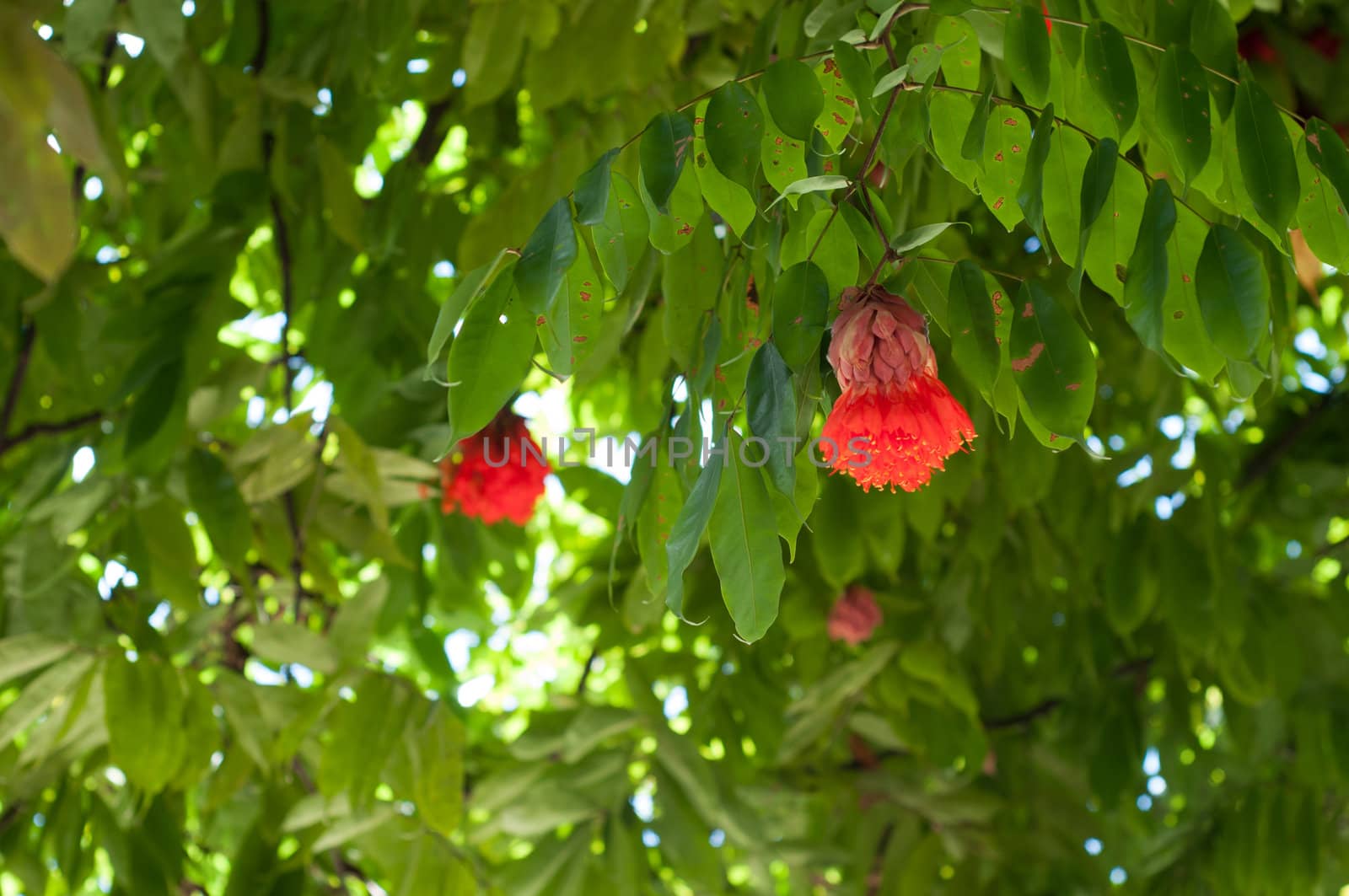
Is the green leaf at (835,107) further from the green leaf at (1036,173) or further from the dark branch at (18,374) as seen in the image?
the dark branch at (18,374)

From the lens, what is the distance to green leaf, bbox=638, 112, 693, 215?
2.30ft

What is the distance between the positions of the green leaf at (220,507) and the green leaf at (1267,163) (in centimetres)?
112

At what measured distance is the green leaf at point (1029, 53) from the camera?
72cm

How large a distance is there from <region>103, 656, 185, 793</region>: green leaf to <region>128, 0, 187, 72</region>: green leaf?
64 cm

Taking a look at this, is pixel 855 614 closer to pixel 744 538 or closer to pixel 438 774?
pixel 438 774

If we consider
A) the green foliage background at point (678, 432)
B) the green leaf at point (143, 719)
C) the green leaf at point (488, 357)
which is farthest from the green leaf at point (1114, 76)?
the green leaf at point (143, 719)

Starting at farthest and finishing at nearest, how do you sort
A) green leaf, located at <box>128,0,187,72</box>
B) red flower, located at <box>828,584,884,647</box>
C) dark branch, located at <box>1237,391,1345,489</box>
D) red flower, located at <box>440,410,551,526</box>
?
1. dark branch, located at <box>1237,391,1345,489</box>
2. red flower, located at <box>828,584,884,647</box>
3. red flower, located at <box>440,410,551,526</box>
4. green leaf, located at <box>128,0,187,72</box>

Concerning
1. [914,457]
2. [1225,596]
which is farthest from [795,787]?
[914,457]

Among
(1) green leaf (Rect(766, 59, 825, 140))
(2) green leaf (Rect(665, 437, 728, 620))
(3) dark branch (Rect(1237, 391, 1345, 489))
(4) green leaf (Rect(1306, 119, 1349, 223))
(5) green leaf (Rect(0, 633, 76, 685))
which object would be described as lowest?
(3) dark branch (Rect(1237, 391, 1345, 489))

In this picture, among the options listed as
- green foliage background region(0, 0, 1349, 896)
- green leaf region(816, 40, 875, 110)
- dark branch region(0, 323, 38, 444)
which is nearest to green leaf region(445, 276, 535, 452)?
green foliage background region(0, 0, 1349, 896)

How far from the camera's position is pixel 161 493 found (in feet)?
4.93

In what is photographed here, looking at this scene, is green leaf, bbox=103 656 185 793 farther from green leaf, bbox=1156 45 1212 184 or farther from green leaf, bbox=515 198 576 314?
green leaf, bbox=1156 45 1212 184

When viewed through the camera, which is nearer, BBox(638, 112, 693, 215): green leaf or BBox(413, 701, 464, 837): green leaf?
BBox(638, 112, 693, 215): green leaf

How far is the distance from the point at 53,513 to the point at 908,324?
46.5 inches
